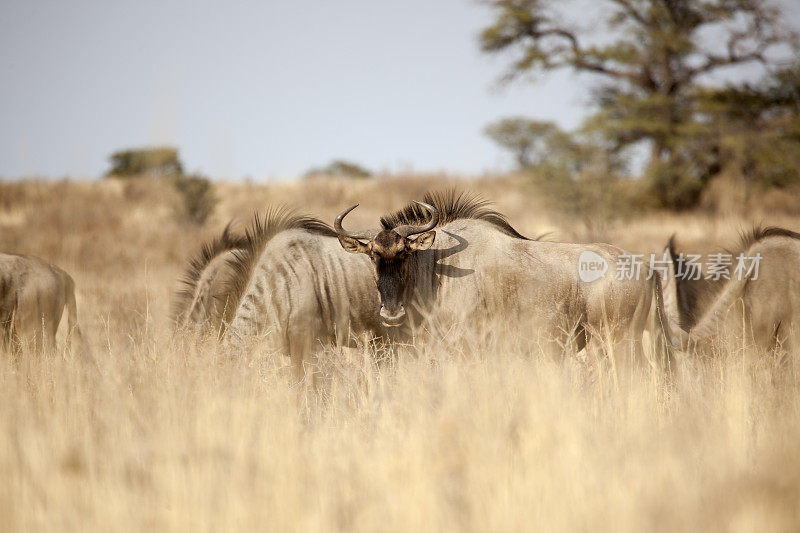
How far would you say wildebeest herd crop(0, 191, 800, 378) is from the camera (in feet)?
18.9

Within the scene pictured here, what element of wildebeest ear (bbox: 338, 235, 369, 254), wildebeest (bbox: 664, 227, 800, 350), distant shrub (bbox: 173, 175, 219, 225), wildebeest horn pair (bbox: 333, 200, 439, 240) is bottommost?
wildebeest (bbox: 664, 227, 800, 350)

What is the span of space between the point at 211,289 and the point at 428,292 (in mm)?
2037

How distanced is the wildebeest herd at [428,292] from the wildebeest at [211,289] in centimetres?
1

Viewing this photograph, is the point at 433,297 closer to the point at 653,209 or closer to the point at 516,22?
the point at 653,209

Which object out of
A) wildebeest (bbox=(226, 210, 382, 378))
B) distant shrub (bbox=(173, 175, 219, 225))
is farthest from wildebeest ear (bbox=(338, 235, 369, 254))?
distant shrub (bbox=(173, 175, 219, 225))

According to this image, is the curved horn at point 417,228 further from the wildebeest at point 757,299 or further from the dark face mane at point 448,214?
the wildebeest at point 757,299

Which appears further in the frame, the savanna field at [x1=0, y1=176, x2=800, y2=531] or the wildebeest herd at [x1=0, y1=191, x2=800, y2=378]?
the wildebeest herd at [x1=0, y1=191, x2=800, y2=378]

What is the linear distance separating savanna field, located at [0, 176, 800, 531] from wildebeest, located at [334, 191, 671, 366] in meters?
0.49

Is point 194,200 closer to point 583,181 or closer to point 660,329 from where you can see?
point 583,181

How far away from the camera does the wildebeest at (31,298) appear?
653 cm

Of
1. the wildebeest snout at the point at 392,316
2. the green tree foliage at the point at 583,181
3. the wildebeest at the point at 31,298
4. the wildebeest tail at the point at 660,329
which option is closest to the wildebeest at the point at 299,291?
the wildebeest snout at the point at 392,316

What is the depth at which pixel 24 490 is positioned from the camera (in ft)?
10.0

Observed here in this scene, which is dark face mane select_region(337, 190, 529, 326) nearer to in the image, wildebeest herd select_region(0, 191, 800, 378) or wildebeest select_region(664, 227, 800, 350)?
wildebeest herd select_region(0, 191, 800, 378)

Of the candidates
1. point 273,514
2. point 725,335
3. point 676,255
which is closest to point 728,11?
point 676,255
